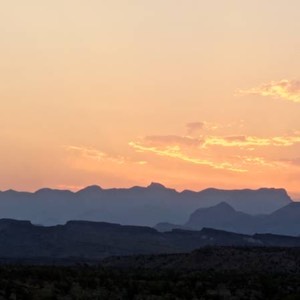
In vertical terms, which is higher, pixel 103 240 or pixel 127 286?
pixel 103 240

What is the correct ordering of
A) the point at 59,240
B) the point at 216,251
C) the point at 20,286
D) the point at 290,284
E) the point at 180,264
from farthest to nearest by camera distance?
1. the point at 59,240
2. the point at 216,251
3. the point at 180,264
4. the point at 290,284
5. the point at 20,286

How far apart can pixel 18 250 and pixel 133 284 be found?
368ft

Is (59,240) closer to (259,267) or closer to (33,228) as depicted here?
(33,228)

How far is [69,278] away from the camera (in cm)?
4347

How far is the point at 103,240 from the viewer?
169750 mm

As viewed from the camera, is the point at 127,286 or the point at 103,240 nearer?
the point at 127,286

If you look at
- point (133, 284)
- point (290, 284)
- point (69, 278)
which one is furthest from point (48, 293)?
point (290, 284)

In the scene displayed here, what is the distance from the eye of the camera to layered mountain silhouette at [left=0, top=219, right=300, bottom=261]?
501ft

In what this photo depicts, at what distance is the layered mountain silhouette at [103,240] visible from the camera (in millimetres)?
152750

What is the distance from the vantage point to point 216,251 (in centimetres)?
8906

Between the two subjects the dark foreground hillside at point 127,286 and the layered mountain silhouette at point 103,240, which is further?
the layered mountain silhouette at point 103,240

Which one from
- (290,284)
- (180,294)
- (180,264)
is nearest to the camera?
(180,294)

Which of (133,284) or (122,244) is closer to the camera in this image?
(133,284)

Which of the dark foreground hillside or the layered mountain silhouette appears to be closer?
the dark foreground hillside
